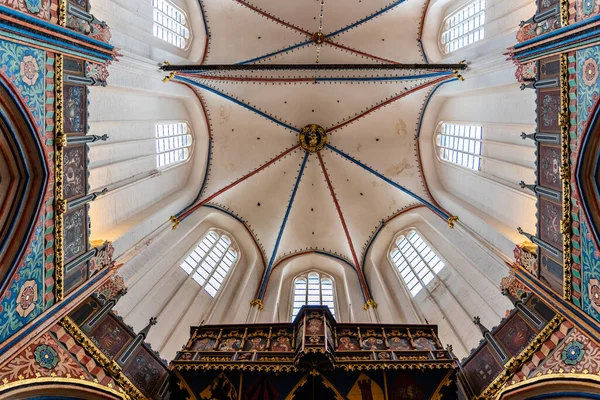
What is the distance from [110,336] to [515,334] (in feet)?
27.4

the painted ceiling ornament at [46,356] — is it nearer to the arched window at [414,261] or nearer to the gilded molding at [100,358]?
the gilded molding at [100,358]

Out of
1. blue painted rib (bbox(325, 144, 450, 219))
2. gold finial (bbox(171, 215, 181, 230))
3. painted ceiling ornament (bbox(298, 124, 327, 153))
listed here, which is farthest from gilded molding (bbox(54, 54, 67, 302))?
painted ceiling ornament (bbox(298, 124, 327, 153))

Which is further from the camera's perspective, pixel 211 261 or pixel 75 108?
pixel 211 261

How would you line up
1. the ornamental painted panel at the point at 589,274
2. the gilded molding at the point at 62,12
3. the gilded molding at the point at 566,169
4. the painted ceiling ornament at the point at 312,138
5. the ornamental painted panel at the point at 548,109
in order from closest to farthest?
the ornamental painted panel at the point at 589,274 < the gilded molding at the point at 566,169 < the gilded molding at the point at 62,12 < the ornamental painted panel at the point at 548,109 < the painted ceiling ornament at the point at 312,138

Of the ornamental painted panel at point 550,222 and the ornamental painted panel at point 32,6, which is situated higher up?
the ornamental painted panel at point 32,6

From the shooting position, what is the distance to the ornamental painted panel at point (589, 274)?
22.9ft

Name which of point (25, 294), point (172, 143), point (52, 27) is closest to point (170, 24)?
point (172, 143)

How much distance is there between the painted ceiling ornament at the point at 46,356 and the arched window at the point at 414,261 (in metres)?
10.7

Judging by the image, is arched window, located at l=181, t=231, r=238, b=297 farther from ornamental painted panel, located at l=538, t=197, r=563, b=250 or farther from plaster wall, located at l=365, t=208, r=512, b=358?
ornamental painted panel, located at l=538, t=197, r=563, b=250

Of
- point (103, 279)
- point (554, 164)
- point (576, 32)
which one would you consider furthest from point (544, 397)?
point (103, 279)

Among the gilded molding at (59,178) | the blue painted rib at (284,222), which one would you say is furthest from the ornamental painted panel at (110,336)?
the blue painted rib at (284,222)

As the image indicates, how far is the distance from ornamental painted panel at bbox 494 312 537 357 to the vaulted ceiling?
23.4 ft

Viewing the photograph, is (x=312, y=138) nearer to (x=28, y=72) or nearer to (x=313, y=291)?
(x=313, y=291)

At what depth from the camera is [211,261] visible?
15.8 m
